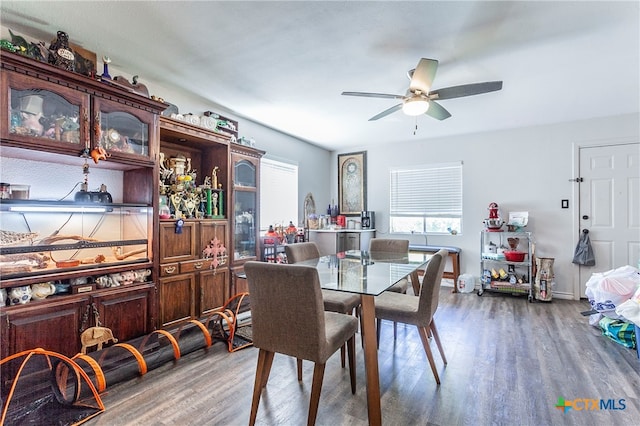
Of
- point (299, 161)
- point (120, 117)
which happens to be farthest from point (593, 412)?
point (299, 161)

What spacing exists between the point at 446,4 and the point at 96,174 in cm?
299

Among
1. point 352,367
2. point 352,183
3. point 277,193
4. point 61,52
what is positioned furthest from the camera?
point 352,183

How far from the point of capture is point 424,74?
226 centimetres

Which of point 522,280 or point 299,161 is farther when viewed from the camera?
point 299,161

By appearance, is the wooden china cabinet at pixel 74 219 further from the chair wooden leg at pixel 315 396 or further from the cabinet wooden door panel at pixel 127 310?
the chair wooden leg at pixel 315 396

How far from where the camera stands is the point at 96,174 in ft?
8.72

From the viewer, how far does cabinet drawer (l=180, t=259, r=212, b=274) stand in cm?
294

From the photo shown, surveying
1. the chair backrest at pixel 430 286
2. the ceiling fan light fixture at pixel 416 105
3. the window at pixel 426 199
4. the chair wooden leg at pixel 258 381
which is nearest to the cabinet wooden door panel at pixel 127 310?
the chair wooden leg at pixel 258 381

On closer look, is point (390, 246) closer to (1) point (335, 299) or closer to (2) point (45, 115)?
(1) point (335, 299)

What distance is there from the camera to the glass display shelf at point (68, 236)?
2.00m

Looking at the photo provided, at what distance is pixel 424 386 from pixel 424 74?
2.22 metres

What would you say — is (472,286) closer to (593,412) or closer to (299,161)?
(593,412)

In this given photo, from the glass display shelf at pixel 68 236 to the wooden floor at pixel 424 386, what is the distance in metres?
0.96

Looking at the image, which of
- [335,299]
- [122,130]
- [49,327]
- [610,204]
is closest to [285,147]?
[122,130]
